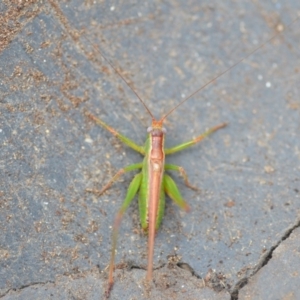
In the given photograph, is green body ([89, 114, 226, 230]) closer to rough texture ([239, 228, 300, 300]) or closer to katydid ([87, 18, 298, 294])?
katydid ([87, 18, 298, 294])

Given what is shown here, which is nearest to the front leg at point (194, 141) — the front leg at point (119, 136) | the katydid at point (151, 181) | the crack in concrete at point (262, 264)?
the katydid at point (151, 181)

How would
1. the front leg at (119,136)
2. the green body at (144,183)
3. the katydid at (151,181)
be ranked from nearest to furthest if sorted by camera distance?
the katydid at (151,181) → the green body at (144,183) → the front leg at (119,136)

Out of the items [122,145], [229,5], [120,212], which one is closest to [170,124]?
[122,145]

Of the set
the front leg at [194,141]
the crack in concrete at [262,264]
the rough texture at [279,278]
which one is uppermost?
the front leg at [194,141]

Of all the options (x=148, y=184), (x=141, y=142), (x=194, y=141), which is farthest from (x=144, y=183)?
(x=194, y=141)

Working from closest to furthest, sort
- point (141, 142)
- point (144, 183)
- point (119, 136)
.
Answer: point (144, 183), point (119, 136), point (141, 142)

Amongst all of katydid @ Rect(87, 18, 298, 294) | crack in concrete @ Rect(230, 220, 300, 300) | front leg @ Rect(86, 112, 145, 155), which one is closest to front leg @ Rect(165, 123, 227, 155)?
katydid @ Rect(87, 18, 298, 294)

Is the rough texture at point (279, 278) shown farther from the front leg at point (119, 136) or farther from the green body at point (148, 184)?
the front leg at point (119, 136)

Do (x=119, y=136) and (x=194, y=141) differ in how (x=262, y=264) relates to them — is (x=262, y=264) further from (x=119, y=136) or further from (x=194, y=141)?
(x=119, y=136)
